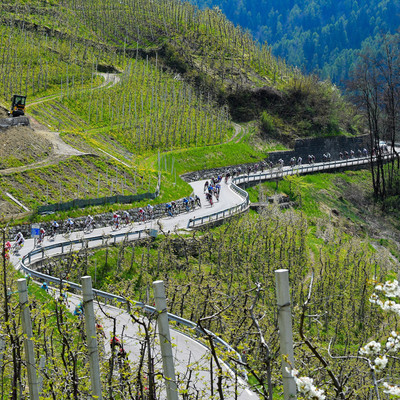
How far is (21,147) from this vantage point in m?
47.9

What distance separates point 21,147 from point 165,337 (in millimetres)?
42182

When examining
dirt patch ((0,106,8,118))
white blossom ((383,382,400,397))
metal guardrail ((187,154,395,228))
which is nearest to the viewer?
white blossom ((383,382,400,397))

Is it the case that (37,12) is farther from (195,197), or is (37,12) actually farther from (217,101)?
(195,197)

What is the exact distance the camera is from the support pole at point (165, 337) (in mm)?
8391

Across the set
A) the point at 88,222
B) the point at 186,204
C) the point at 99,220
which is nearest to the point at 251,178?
the point at 186,204

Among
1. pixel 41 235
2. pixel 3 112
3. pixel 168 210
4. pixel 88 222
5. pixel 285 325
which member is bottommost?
pixel 285 325

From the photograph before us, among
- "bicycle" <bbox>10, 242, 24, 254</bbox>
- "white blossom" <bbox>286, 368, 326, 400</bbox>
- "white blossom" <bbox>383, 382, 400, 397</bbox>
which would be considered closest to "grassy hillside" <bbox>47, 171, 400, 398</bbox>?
"bicycle" <bbox>10, 242, 24, 254</bbox>

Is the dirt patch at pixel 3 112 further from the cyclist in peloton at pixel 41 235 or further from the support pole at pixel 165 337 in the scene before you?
the support pole at pixel 165 337

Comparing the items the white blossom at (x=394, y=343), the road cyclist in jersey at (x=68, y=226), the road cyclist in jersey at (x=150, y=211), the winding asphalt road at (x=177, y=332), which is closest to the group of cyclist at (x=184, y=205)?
the winding asphalt road at (x=177, y=332)

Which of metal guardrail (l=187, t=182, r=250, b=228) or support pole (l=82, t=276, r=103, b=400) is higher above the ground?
metal guardrail (l=187, t=182, r=250, b=228)

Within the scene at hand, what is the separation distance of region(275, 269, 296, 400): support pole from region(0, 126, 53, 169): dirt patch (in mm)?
39598

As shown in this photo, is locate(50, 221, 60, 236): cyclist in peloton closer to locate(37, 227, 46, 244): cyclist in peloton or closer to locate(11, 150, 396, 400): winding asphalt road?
locate(11, 150, 396, 400): winding asphalt road

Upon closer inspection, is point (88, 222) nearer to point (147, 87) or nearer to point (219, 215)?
point (219, 215)

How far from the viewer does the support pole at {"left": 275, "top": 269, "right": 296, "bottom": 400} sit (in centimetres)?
718
